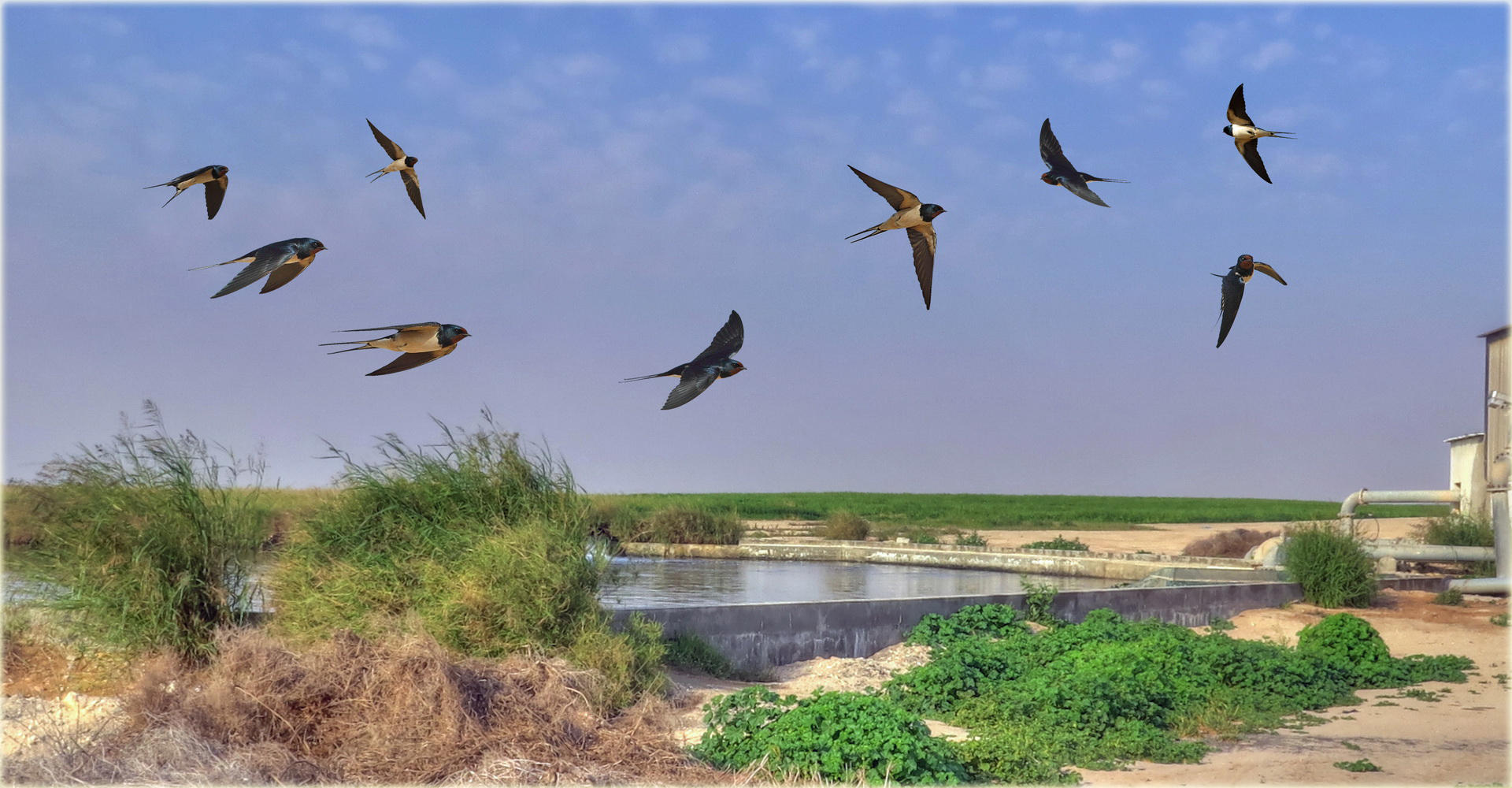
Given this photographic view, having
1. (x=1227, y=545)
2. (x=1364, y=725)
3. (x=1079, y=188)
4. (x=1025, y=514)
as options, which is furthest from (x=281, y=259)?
(x=1025, y=514)

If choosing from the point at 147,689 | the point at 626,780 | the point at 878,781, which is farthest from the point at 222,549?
the point at 878,781

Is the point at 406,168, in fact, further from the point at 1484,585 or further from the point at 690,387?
the point at 1484,585

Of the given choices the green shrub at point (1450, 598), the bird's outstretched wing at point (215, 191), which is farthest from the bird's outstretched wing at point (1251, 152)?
the green shrub at point (1450, 598)

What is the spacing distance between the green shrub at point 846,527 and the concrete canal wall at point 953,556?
259 centimetres

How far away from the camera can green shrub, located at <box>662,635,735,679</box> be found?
1134 cm

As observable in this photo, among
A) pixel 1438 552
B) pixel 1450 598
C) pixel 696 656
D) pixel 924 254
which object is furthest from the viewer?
pixel 1438 552

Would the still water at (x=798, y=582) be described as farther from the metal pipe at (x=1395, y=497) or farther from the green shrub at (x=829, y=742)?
the green shrub at (x=829, y=742)

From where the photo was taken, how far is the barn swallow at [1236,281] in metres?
5.89

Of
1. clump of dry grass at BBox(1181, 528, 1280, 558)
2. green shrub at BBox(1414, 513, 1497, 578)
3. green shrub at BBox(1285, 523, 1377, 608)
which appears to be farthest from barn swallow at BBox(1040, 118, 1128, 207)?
clump of dry grass at BBox(1181, 528, 1280, 558)

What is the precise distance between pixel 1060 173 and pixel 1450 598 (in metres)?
15.5

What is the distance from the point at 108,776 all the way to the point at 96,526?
14.2 ft

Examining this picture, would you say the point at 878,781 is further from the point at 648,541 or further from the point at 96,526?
the point at 648,541

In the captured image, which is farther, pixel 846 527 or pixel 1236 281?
pixel 846 527

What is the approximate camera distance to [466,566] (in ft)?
32.1
